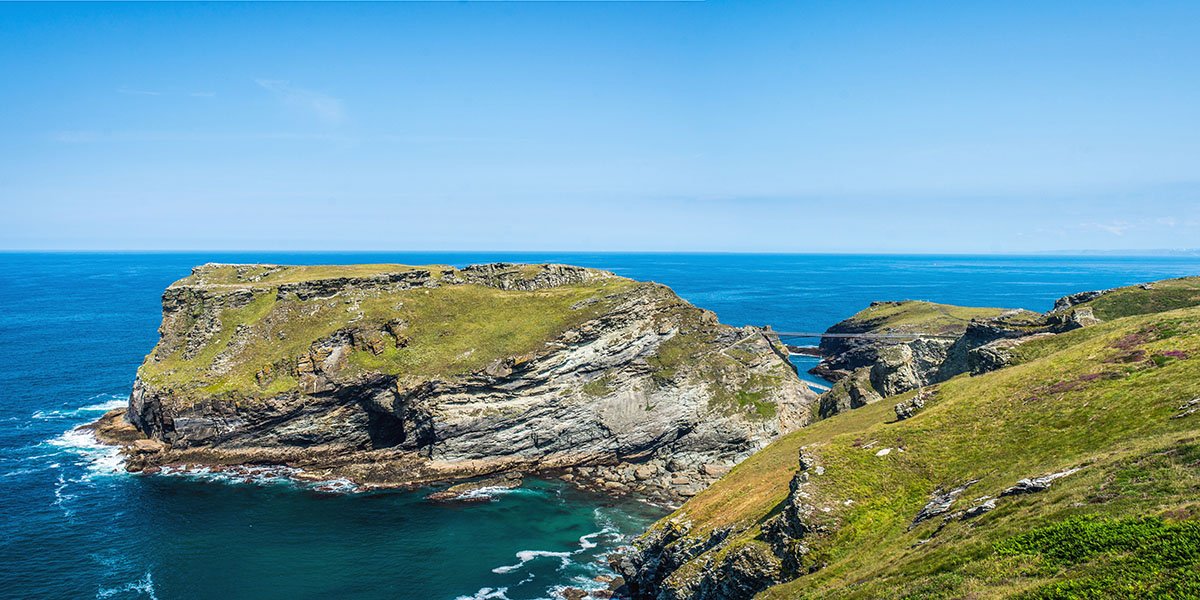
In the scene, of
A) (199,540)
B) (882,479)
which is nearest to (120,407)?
(199,540)

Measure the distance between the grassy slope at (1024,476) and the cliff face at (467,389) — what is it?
1239 inches

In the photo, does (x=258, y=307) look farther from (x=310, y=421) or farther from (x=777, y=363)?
(x=777, y=363)

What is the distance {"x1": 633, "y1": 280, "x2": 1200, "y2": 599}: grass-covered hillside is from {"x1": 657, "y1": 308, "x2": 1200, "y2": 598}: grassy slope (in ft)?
0.29

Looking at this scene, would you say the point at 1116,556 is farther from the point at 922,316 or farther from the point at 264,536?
the point at 922,316

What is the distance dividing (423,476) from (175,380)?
3704 centimetres

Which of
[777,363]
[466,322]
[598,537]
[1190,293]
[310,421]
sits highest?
[1190,293]

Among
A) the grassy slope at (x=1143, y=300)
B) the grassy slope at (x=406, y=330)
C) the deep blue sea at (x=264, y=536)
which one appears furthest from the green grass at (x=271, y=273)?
the grassy slope at (x=1143, y=300)

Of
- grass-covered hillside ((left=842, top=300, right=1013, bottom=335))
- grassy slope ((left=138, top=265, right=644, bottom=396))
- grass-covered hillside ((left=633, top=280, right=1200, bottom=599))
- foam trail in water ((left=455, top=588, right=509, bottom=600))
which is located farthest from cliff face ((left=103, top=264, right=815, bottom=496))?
grass-covered hillside ((left=842, top=300, right=1013, bottom=335))

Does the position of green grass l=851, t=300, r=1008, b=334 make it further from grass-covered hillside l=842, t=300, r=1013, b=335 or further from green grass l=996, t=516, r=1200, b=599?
green grass l=996, t=516, r=1200, b=599

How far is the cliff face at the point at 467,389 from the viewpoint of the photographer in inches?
3115

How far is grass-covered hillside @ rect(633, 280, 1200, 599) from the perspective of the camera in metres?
20.0

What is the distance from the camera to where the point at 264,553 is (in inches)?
2270

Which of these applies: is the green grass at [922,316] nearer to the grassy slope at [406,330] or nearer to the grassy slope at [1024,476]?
the grassy slope at [406,330]

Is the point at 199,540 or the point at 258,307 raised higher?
the point at 258,307
